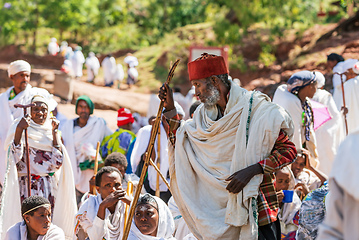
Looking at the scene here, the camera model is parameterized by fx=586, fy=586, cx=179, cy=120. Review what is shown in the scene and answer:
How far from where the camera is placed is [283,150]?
4484 millimetres

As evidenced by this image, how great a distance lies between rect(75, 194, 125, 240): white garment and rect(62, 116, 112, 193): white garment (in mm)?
2665

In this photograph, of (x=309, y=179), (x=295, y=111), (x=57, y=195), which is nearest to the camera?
(x=57, y=195)

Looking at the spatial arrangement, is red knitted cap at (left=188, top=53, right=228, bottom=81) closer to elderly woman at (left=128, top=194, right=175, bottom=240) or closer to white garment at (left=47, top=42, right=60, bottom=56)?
elderly woman at (left=128, top=194, right=175, bottom=240)

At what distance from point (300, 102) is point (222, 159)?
10.9 ft

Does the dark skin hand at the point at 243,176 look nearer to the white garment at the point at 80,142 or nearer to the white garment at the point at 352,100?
the white garment at the point at 80,142

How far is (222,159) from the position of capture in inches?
182

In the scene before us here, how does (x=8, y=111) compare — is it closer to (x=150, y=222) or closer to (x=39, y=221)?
(x=39, y=221)

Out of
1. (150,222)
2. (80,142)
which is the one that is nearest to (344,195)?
(150,222)

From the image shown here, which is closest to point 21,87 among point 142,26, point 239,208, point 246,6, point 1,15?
point 239,208

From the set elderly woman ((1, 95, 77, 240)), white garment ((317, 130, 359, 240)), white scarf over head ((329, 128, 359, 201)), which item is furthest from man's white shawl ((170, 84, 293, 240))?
elderly woman ((1, 95, 77, 240))

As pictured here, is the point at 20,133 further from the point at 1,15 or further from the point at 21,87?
the point at 1,15

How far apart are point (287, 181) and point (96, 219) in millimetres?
2205

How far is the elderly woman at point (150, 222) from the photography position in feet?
18.5

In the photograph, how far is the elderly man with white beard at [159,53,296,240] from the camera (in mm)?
4395
